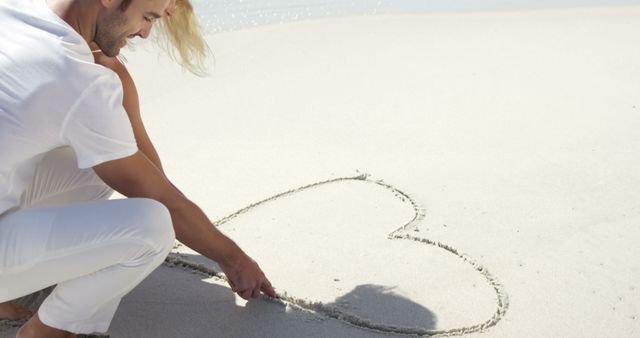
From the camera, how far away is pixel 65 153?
7.30 feet

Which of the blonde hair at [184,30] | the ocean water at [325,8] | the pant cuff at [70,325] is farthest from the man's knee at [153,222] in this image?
the ocean water at [325,8]

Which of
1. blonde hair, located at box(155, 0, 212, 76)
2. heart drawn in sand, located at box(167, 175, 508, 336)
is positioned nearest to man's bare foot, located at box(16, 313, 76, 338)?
heart drawn in sand, located at box(167, 175, 508, 336)

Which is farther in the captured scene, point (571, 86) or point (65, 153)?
point (571, 86)

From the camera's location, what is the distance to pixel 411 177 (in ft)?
10.5

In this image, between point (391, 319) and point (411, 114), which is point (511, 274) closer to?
point (391, 319)

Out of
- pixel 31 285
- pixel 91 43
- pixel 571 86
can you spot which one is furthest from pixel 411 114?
pixel 31 285

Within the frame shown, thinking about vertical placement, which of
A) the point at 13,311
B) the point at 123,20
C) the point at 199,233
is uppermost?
the point at 123,20

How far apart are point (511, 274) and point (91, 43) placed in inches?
52.2

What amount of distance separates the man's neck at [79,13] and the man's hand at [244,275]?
26.4 inches

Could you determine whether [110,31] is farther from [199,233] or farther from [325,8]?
[325,8]

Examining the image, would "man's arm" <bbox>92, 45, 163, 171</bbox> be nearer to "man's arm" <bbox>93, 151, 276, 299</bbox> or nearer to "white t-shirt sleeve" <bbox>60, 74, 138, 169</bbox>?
"man's arm" <bbox>93, 151, 276, 299</bbox>

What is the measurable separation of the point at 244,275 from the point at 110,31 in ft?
2.32

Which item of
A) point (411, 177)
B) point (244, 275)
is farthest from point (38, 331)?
point (411, 177)

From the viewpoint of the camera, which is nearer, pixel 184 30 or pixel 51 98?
pixel 51 98
